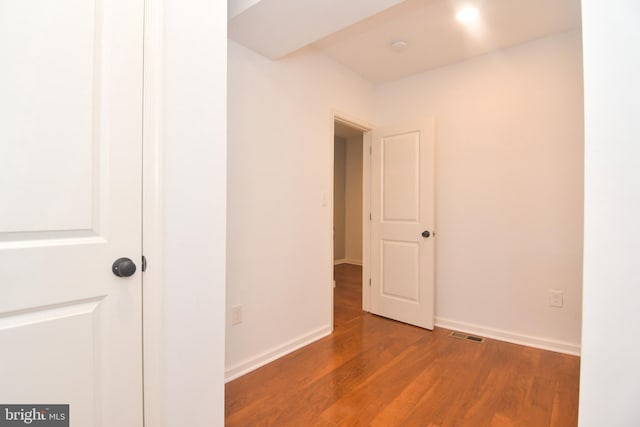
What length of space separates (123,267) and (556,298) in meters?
3.01

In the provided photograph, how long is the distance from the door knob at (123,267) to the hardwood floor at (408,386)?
107 cm

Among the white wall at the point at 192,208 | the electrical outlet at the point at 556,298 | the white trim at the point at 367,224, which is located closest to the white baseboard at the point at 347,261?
the white trim at the point at 367,224

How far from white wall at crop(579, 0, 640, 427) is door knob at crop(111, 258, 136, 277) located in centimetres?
141

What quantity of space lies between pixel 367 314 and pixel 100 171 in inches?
114

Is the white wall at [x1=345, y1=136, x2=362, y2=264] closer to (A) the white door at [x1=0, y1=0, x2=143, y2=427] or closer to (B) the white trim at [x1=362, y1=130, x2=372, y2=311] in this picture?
(B) the white trim at [x1=362, y1=130, x2=372, y2=311]

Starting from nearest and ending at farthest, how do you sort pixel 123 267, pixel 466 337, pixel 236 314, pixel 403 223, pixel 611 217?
pixel 611 217 < pixel 123 267 < pixel 236 314 < pixel 466 337 < pixel 403 223

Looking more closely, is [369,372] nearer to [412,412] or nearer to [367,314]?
[412,412]

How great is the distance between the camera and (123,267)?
3.39 feet

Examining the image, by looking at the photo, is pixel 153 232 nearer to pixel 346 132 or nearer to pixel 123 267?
pixel 123 267

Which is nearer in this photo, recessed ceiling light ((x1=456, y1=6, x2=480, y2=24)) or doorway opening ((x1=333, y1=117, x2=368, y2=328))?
recessed ceiling light ((x1=456, y1=6, x2=480, y2=24))

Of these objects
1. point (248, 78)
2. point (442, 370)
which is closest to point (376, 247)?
point (442, 370)

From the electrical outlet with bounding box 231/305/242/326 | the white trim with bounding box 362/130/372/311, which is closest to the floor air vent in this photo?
the white trim with bounding box 362/130/372/311

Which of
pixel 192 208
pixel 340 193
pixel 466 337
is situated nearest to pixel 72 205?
pixel 192 208

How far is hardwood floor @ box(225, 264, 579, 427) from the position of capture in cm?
162
